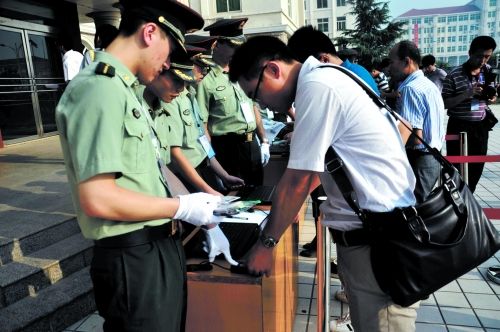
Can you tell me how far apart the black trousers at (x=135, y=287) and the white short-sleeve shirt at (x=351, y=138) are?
0.55 meters

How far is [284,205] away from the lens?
1.29 metres

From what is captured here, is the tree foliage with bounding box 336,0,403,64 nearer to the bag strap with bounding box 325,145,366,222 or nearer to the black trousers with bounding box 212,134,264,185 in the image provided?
the black trousers with bounding box 212,134,264,185

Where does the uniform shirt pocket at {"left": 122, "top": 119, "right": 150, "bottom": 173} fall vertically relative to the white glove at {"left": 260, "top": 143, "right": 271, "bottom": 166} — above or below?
above

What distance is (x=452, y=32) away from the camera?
86.1 metres

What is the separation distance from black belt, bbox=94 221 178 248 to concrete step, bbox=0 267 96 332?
1449mm

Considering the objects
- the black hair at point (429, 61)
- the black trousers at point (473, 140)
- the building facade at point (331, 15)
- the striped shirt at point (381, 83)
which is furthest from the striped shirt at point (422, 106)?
the building facade at point (331, 15)

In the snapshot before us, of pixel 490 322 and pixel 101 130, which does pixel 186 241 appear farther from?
pixel 490 322

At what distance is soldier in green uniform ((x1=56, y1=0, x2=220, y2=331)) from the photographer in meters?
0.99

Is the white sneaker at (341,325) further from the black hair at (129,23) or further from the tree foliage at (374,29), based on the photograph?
the tree foliage at (374,29)

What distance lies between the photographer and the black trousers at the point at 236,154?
329 centimetres

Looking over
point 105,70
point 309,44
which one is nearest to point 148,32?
point 105,70

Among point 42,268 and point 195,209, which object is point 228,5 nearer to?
point 42,268

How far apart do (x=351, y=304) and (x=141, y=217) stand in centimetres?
87

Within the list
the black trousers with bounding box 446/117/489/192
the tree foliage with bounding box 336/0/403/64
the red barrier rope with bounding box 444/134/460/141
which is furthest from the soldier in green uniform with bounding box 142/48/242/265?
the tree foliage with bounding box 336/0/403/64
